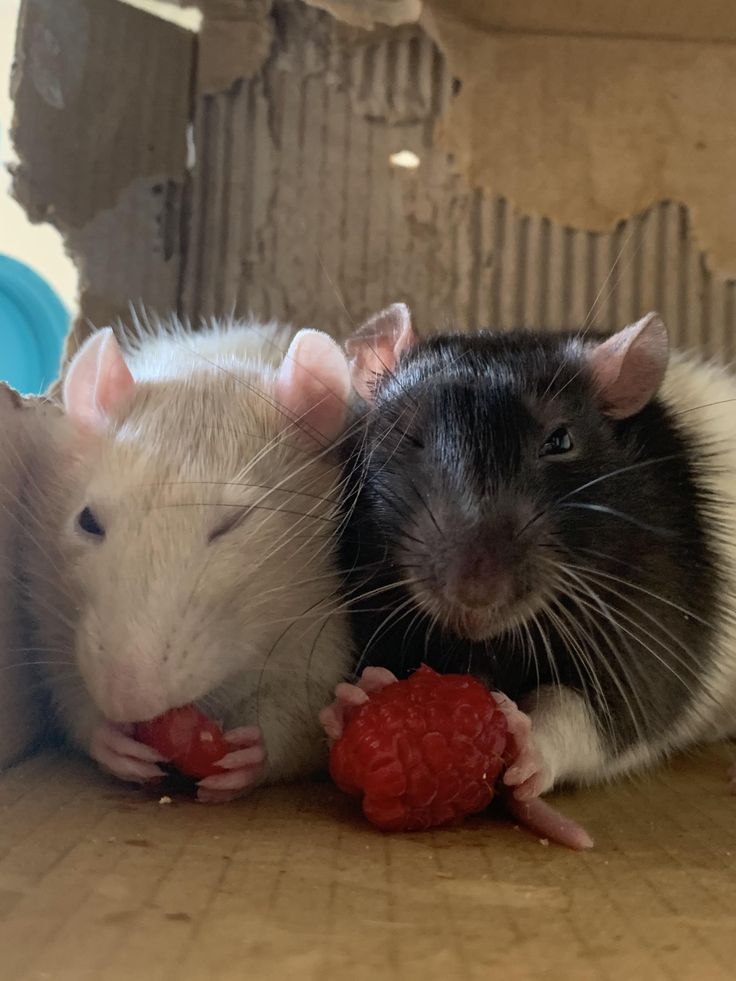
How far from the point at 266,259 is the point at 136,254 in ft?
0.89

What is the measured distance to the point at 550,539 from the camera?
1.09m

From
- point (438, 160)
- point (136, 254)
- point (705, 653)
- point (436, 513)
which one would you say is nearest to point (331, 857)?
point (436, 513)

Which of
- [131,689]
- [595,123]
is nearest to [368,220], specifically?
[595,123]

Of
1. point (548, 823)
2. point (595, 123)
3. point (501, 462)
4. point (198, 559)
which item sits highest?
point (595, 123)

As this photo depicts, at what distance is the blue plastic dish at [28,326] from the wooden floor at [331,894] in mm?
1303

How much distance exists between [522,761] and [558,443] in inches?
14.8

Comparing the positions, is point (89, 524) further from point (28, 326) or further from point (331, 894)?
point (28, 326)

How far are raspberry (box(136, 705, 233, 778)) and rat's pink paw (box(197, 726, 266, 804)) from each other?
0.01 meters

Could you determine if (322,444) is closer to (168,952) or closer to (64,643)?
(64,643)

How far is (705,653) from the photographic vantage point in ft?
4.28

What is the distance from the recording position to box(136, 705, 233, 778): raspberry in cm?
110

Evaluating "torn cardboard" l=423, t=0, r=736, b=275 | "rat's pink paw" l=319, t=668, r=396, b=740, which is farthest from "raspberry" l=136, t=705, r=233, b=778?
"torn cardboard" l=423, t=0, r=736, b=275

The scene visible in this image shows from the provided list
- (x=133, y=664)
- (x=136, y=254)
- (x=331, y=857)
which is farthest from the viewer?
(x=136, y=254)

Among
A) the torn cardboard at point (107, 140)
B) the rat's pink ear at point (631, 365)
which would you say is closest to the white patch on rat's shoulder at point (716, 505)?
the rat's pink ear at point (631, 365)
